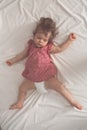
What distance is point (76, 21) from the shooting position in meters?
1.30

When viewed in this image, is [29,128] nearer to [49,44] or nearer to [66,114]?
[66,114]

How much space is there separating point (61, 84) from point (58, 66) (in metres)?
0.08

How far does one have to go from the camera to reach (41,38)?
4.11 ft

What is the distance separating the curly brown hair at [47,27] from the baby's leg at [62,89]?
194 millimetres

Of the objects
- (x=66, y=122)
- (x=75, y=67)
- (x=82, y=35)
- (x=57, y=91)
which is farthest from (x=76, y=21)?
(x=66, y=122)

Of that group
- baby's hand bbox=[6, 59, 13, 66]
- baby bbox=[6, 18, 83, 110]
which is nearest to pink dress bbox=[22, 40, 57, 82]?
baby bbox=[6, 18, 83, 110]

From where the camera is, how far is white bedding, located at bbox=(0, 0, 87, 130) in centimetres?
128

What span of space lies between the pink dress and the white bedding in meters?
0.04

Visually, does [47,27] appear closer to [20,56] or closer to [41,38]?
[41,38]

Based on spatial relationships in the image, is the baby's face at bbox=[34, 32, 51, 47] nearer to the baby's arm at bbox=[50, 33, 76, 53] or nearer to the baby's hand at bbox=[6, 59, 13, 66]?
the baby's arm at bbox=[50, 33, 76, 53]

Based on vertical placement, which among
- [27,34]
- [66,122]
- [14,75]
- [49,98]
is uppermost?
[27,34]

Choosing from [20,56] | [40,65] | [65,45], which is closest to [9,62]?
[20,56]

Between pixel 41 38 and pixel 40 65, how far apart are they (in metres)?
0.12

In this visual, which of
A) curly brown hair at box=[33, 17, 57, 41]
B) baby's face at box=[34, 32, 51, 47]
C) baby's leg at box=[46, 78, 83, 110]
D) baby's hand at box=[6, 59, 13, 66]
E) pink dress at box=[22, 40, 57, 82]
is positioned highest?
curly brown hair at box=[33, 17, 57, 41]
